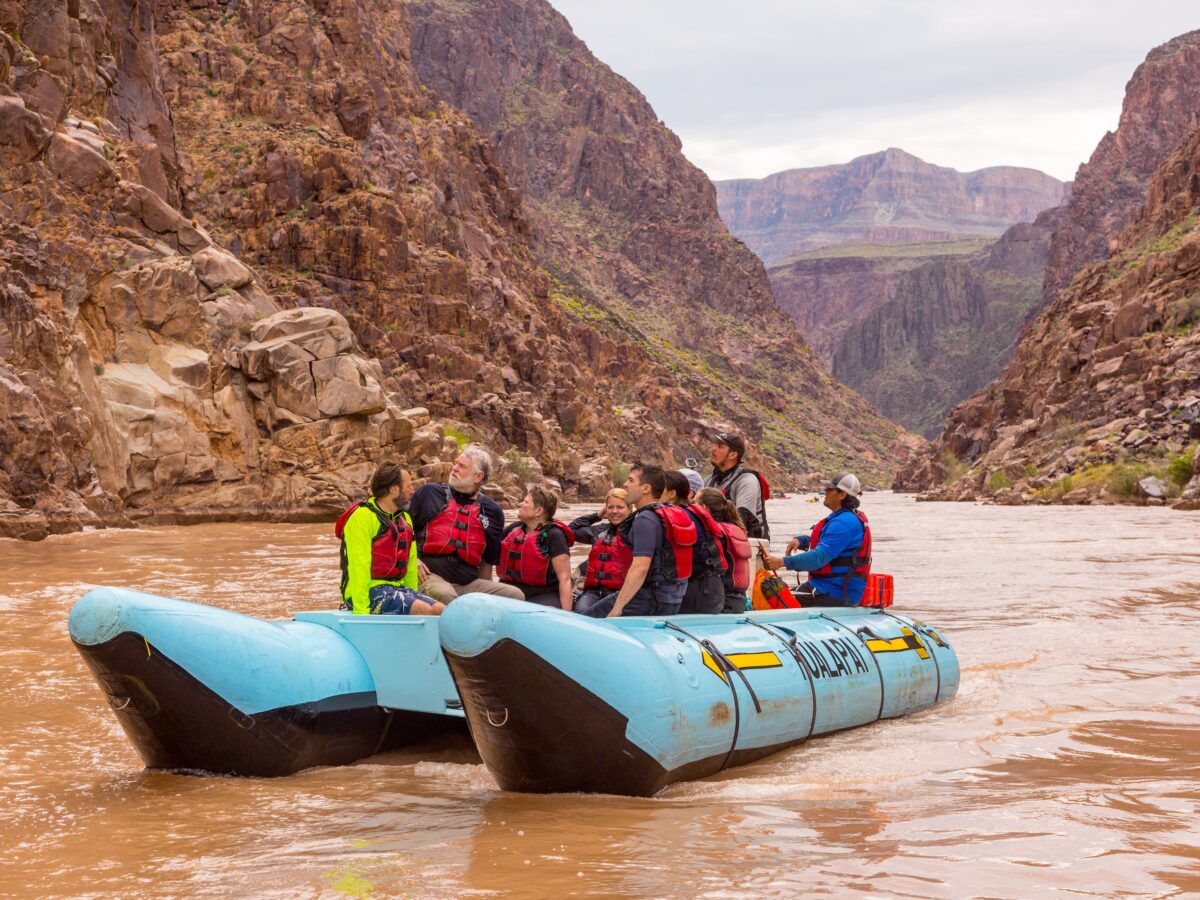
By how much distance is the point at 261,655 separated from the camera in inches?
248

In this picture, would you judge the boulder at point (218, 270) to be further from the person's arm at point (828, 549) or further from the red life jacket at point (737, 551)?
the red life jacket at point (737, 551)

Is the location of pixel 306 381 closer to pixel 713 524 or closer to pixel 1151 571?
pixel 1151 571

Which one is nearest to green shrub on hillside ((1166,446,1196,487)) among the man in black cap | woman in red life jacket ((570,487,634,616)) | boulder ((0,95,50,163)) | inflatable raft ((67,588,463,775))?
boulder ((0,95,50,163))

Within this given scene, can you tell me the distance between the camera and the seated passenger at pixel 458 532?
773 cm

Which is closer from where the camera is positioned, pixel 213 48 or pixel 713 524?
pixel 713 524

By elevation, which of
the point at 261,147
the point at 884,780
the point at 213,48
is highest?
the point at 213,48

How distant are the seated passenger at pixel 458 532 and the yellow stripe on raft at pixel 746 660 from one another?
1687mm

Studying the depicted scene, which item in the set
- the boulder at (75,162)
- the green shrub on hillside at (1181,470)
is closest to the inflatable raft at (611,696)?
the boulder at (75,162)

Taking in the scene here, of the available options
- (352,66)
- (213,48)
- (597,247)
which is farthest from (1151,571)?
(597,247)

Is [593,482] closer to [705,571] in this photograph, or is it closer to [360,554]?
[705,571]

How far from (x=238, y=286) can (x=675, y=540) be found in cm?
3012

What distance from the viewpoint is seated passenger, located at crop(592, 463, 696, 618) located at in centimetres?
688

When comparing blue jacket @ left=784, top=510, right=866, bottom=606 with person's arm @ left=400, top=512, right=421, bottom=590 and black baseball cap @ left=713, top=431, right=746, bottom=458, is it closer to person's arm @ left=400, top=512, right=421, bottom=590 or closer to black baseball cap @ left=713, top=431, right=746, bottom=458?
black baseball cap @ left=713, top=431, right=746, bottom=458

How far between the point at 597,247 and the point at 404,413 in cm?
12801
